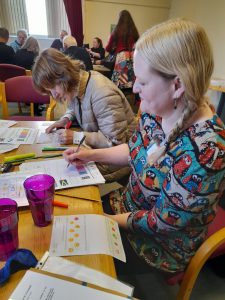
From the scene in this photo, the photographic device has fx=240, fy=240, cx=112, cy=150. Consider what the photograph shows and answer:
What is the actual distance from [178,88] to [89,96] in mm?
711

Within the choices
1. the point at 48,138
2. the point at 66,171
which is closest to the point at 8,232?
the point at 66,171

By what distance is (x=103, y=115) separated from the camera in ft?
4.29

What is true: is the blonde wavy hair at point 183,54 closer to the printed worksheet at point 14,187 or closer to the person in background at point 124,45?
the printed worksheet at point 14,187

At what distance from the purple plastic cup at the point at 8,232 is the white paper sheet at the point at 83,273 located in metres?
0.09

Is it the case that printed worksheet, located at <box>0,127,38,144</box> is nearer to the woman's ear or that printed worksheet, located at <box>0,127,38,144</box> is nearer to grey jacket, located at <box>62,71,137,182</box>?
grey jacket, located at <box>62,71,137,182</box>

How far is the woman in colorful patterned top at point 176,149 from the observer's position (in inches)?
26.3

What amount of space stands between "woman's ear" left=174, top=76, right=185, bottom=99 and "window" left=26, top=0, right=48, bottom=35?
18.5 ft


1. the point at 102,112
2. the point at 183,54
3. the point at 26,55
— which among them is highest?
the point at 183,54

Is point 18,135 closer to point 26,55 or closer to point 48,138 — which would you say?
point 48,138

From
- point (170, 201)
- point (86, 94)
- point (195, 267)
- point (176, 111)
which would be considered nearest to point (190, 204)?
point (170, 201)

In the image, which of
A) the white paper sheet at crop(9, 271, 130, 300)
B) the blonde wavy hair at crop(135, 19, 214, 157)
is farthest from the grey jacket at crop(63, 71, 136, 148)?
the white paper sheet at crop(9, 271, 130, 300)

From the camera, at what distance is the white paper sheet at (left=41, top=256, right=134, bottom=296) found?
0.49 metres

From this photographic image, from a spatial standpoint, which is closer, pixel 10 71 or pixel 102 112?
pixel 102 112

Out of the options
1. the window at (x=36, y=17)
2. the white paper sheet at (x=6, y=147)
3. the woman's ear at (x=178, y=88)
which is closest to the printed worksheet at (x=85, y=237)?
the woman's ear at (x=178, y=88)
